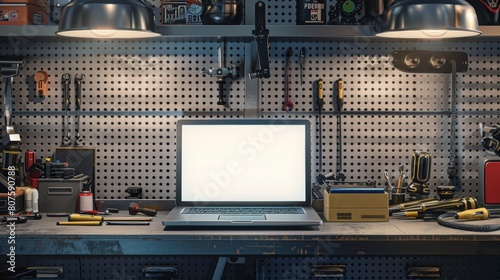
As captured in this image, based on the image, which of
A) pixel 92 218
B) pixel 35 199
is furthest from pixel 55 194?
pixel 92 218

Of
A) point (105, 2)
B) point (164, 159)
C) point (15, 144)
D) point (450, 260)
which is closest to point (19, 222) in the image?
point (15, 144)

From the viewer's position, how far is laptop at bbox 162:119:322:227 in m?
2.28

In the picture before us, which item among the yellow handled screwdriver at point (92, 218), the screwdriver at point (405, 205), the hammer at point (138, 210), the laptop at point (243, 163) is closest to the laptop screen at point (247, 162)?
the laptop at point (243, 163)

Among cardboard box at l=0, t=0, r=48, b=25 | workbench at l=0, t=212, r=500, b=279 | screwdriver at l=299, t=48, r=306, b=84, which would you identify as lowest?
workbench at l=0, t=212, r=500, b=279

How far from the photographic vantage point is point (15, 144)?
2.41 m

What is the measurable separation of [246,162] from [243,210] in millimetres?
195

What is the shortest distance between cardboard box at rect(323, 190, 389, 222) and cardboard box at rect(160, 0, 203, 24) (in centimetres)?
85

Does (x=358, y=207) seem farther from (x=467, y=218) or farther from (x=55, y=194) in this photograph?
(x=55, y=194)

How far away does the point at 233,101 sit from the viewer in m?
2.48

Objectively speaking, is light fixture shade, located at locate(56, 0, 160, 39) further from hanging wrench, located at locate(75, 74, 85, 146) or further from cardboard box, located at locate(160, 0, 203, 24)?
hanging wrench, located at locate(75, 74, 85, 146)

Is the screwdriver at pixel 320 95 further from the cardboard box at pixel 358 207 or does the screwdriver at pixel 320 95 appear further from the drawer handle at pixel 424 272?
the drawer handle at pixel 424 272

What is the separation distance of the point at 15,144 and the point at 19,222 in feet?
1.42

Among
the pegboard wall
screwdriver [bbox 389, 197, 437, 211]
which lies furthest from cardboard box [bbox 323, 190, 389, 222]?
the pegboard wall

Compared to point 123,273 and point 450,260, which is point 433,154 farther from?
point 123,273
